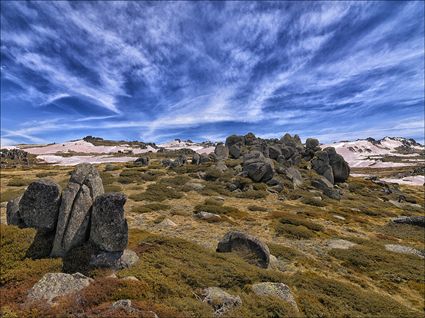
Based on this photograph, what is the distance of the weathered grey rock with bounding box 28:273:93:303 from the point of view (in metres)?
10.7

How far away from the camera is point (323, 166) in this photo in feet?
210

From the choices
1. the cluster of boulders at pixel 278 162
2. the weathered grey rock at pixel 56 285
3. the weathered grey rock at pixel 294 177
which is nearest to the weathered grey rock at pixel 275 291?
the weathered grey rock at pixel 56 285

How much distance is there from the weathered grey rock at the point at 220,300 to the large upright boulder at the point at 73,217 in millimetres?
7410

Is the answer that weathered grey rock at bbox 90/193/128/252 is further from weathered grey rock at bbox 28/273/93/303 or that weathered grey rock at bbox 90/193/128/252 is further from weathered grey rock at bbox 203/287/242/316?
weathered grey rock at bbox 203/287/242/316

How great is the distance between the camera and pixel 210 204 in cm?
3350

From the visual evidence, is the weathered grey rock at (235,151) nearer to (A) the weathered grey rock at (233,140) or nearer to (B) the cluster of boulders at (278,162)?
(B) the cluster of boulders at (278,162)

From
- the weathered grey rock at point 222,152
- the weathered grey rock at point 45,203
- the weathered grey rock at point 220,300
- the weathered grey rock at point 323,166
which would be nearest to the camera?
the weathered grey rock at point 220,300

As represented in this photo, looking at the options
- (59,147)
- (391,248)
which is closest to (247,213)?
(391,248)

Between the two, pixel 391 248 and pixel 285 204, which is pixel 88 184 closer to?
pixel 391 248

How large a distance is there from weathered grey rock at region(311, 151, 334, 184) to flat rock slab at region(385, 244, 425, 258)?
3691 centimetres

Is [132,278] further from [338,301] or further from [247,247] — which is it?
[338,301]

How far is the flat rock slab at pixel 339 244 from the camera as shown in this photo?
23.8 metres

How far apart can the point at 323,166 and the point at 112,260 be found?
59.7 meters

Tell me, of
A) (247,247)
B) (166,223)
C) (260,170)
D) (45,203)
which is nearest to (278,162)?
(260,170)
